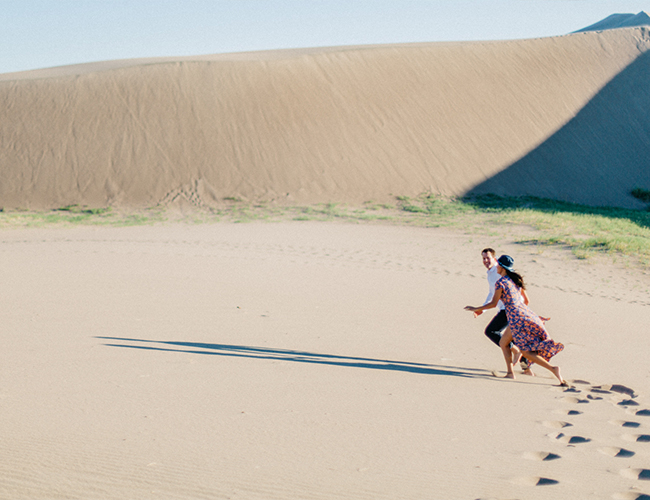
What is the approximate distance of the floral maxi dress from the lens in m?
5.05

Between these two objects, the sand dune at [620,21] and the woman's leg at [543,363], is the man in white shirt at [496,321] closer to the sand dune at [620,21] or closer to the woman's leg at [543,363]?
the woman's leg at [543,363]

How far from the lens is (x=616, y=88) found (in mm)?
31469

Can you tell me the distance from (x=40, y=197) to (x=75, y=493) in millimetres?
21882

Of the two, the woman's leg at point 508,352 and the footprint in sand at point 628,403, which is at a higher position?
the woman's leg at point 508,352

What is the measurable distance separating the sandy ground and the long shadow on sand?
0.12 ft

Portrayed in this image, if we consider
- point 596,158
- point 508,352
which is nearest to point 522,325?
point 508,352

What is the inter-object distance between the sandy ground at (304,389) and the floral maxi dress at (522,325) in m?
0.34

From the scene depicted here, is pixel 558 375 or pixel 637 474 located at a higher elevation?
pixel 558 375

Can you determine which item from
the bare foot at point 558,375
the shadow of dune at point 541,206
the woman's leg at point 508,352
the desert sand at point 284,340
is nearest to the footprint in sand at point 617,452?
the desert sand at point 284,340

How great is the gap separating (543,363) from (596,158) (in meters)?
25.2

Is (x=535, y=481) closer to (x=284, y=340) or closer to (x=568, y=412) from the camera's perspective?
(x=568, y=412)

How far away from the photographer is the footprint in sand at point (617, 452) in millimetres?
3486

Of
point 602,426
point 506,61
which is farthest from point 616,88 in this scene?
point 602,426

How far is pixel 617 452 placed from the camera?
3.53 metres
